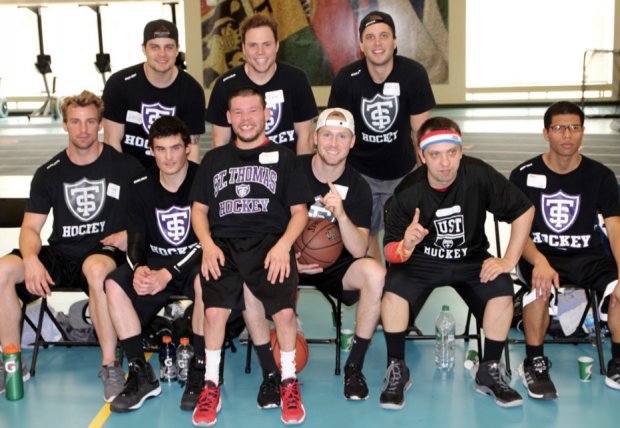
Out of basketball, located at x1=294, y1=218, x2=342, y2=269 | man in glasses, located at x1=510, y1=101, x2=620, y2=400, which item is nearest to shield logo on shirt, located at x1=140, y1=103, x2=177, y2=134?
basketball, located at x1=294, y1=218, x2=342, y2=269

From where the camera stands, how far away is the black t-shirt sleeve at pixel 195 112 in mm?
4695

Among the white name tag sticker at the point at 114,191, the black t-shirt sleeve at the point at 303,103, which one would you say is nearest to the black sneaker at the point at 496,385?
the black t-shirt sleeve at the point at 303,103

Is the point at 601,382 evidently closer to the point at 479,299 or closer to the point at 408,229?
the point at 479,299

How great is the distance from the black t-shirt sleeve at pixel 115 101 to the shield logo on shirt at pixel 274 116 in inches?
46.5

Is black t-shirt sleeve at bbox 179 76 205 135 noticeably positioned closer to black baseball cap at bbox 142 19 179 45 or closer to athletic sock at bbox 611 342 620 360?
black baseball cap at bbox 142 19 179 45

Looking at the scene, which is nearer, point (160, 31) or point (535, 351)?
point (535, 351)

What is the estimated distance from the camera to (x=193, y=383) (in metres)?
3.58

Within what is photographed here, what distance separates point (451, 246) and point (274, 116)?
170 centimetres

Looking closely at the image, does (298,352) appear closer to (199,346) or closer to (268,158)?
A: (199,346)

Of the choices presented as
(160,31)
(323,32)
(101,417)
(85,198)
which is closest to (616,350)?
(101,417)

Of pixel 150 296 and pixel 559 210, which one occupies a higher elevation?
pixel 559 210

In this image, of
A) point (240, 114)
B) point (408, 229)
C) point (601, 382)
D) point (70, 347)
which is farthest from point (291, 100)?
point (601, 382)

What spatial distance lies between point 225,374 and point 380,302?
3.91 feet

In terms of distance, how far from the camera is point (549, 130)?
4031 millimetres
